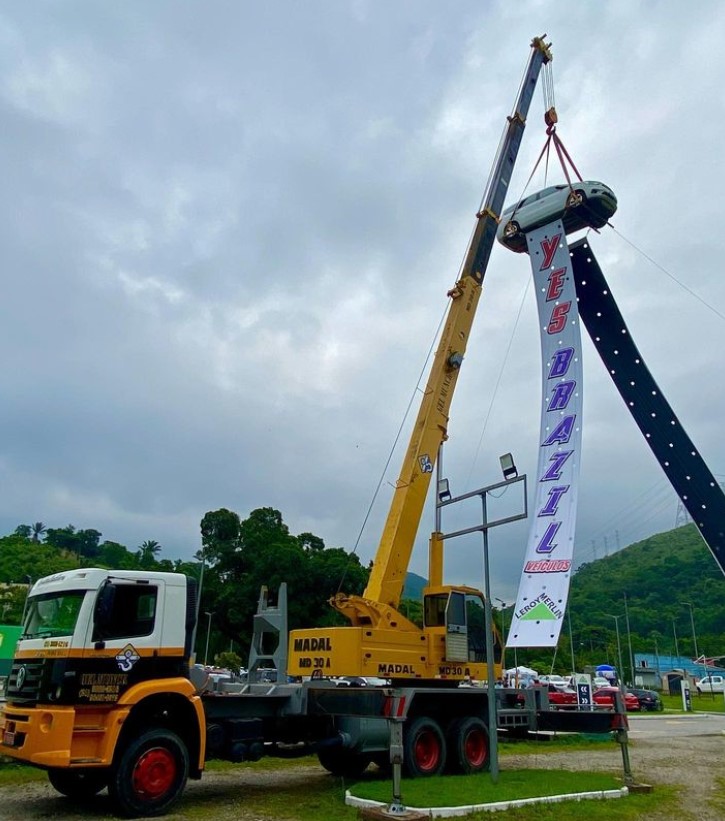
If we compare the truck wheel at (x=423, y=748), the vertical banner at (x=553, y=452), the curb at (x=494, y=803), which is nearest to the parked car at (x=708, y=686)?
the vertical banner at (x=553, y=452)

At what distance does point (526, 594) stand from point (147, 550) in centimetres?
11868

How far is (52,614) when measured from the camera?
373 inches

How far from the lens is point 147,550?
409 ft

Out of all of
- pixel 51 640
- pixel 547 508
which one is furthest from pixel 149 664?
pixel 547 508

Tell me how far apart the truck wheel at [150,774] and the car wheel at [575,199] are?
14757mm

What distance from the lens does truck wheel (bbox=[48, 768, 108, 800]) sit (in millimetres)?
9750

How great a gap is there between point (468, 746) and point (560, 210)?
12439mm

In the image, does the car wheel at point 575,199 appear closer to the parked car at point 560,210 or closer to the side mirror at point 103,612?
the parked car at point 560,210

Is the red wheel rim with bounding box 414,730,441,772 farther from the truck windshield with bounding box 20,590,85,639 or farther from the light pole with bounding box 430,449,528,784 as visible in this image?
A: the truck windshield with bounding box 20,590,85,639

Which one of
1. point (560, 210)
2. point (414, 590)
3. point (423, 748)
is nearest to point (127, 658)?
point (423, 748)

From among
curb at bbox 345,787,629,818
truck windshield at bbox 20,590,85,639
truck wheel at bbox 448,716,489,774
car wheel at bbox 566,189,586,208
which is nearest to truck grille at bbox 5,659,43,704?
truck windshield at bbox 20,590,85,639

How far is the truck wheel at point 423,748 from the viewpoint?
11961 mm

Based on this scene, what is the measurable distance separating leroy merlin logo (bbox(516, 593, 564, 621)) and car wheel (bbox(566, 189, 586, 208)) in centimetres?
956

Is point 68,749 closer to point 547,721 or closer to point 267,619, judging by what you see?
point 267,619
